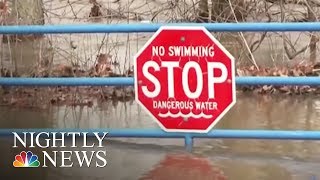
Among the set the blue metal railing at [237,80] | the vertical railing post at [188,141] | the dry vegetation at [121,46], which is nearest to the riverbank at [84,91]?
the dry vegetation at [121,46]

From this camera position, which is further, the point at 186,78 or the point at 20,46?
the point at 20,46

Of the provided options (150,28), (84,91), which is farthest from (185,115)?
(84,91)

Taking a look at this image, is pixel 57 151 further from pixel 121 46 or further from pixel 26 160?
pixel 121 46

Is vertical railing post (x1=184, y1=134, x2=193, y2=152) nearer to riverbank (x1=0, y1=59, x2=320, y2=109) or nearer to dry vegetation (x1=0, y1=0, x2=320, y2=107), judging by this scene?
dry vegetation (x1=0, y1=0, x2=320, y2=107)

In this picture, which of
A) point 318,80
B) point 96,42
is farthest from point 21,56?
point 318,80

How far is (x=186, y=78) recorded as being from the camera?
5.46m

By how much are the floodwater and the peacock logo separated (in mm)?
72

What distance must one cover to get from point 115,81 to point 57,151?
0.75 metres

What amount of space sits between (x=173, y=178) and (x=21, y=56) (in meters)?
3.04

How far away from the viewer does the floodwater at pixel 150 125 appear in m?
5.55

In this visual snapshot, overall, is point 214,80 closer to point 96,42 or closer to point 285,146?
point 285,146

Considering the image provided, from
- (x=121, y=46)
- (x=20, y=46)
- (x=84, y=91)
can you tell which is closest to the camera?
(x=20, y=46)

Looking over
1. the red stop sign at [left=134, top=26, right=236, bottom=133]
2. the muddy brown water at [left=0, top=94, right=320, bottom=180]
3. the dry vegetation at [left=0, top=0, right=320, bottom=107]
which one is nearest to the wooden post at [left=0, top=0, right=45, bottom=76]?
the dry vegetation at [left=0, top=0, right=320, bottom=107]

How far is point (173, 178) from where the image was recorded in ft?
17.5
